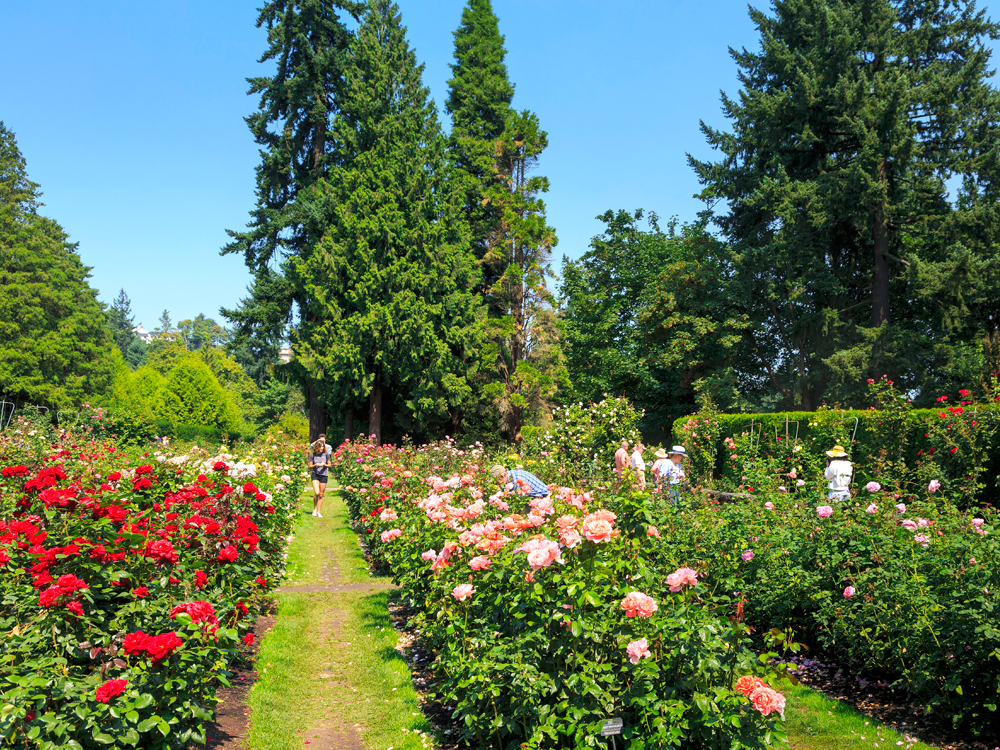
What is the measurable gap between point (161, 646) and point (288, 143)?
27.4m

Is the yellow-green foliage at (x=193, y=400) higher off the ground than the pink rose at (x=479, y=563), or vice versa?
the yellow-green foliage at (x=193, y=400)

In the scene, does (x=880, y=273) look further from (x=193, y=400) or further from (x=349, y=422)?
(x=193, y=400)

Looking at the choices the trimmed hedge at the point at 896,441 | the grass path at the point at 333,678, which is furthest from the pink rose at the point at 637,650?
the trimmed hedge at the point at 896,441

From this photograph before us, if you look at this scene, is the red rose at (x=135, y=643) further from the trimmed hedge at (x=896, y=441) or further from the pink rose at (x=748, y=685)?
the trimmed hedge at (x=896, y=441)

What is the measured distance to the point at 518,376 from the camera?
26.5 metres

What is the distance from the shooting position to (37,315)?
3047 cm

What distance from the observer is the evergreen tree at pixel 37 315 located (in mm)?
29688

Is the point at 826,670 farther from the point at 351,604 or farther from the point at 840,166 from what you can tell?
the point at 840,166

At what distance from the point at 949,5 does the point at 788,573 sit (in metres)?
24.7

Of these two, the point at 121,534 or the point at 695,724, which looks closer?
the point at 695,724

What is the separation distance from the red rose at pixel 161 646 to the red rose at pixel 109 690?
15 cm

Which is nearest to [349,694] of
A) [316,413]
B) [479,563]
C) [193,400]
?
[479,563]

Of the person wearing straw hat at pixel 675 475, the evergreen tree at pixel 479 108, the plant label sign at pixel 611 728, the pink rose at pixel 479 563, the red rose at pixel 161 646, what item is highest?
→ the evergreen tree at pixel 479 108

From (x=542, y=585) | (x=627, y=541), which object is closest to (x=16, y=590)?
(x=542, y=585)
